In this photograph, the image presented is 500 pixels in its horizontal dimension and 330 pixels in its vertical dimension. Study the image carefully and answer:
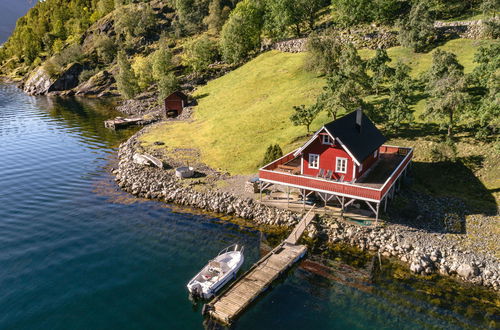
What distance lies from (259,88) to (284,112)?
694 inches

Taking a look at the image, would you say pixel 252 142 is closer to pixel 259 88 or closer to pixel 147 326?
pixel 259 88

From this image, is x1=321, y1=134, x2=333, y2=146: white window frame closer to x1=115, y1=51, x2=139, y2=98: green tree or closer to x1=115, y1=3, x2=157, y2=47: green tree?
x1=115, y1=51, x2=139, y2=98: green tree

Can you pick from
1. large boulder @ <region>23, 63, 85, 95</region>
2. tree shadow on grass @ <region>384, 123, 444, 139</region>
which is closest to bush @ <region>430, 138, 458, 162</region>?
tree shadow on grass @ <region>384, 123, 444, 139</region>

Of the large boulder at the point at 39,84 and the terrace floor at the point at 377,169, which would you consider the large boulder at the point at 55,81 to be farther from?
the terrace floor at the point at 377,169

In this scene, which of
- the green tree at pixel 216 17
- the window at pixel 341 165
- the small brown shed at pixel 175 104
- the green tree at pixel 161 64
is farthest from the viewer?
the green tree at pixel 216 17

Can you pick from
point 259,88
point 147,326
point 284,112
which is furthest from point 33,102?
point 147,326

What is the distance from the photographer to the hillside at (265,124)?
44.1 m

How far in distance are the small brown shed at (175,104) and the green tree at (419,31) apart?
173 ft

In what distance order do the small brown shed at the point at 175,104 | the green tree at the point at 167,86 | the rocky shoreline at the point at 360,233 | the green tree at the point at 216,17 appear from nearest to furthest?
the rocky shoreline at the point at 360,233, the small brown shed at the point at 175,104, the green tree at the point at 167,86, the green tree at the point at 216,17

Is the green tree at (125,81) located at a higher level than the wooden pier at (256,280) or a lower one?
higher

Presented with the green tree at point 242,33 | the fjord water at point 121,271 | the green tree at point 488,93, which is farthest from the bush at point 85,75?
the green tree at point 488,93

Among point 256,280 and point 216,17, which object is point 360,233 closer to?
point 256,280

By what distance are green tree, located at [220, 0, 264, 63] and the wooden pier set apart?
78933mm

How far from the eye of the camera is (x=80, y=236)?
35.8 meters
